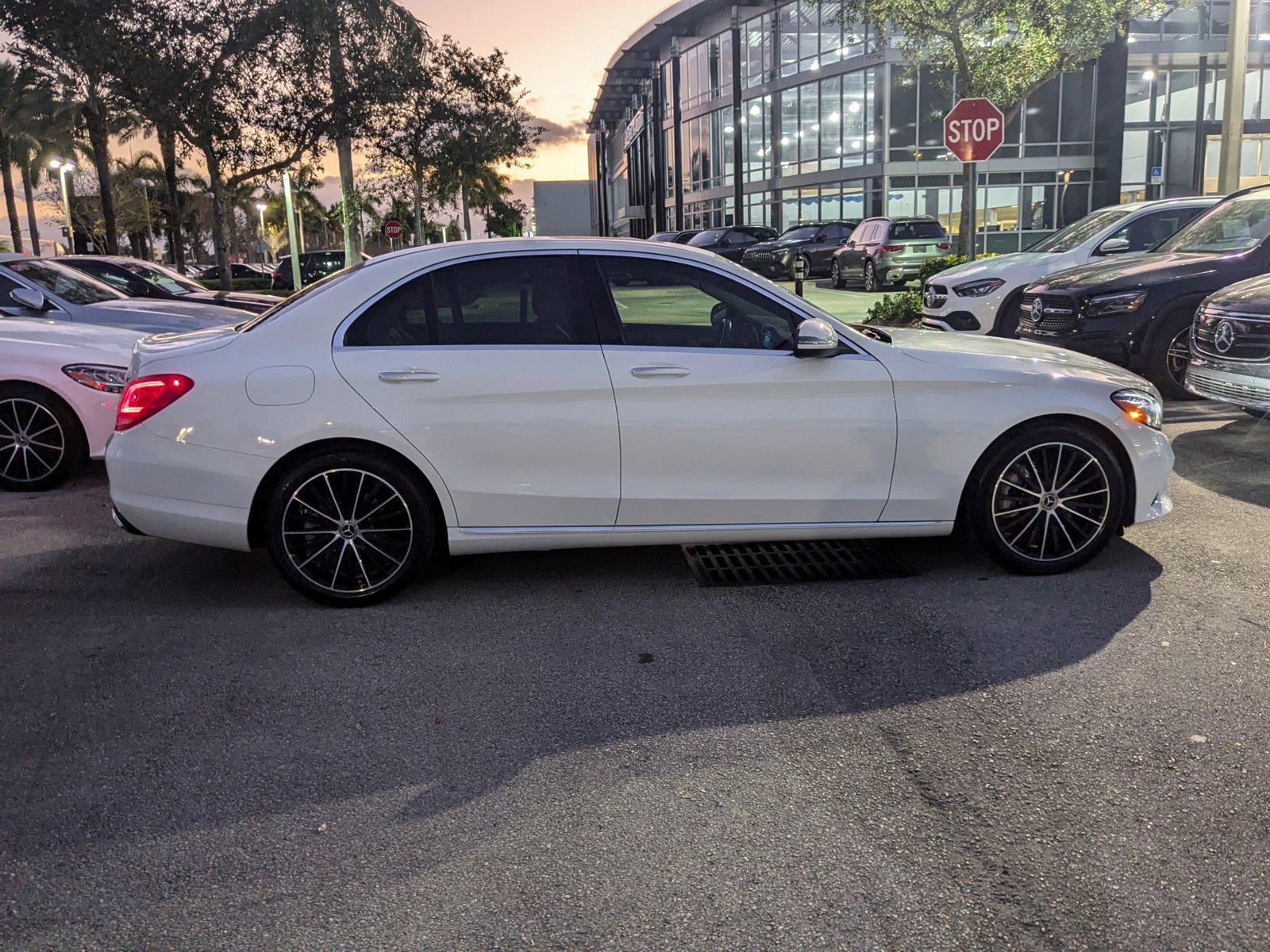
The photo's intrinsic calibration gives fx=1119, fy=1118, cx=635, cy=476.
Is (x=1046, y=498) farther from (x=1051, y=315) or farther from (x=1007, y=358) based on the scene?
(x=1051, y=315)

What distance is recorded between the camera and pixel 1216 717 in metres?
3.72

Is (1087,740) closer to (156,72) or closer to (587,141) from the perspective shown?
(156,72)

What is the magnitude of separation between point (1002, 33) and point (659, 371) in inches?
762

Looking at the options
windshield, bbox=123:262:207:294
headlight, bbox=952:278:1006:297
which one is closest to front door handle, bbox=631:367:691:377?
headlight, bbox=952:278:1006:297

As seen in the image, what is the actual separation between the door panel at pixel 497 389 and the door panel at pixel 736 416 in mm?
127

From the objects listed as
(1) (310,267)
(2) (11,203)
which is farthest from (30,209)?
(1) (310,267)

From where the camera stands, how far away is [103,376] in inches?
304

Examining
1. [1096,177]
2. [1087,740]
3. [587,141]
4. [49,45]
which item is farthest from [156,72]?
[587,141]

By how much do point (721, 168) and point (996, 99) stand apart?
102ft

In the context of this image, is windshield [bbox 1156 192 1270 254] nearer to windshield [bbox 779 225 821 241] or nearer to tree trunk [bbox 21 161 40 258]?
windshield [bbox 779 225 821 241]

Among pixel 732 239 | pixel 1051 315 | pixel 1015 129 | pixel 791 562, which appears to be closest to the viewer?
pixel 791 562

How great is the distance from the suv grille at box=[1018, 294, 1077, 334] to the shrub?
601cm

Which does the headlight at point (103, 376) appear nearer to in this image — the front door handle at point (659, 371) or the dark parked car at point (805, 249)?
the front door handle at point (659, 371)

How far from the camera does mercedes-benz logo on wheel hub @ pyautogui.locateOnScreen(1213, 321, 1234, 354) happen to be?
7934 mm
